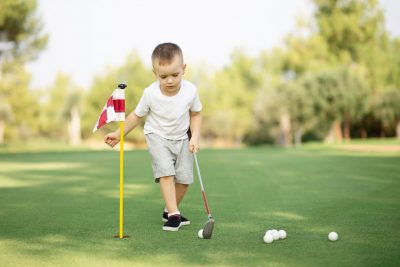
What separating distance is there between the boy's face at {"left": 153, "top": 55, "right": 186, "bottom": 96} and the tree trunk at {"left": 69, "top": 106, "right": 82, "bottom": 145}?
187 feet

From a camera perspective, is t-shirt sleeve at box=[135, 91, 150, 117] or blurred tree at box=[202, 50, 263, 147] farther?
blurred tree at box=[202, 50, 263, 147]

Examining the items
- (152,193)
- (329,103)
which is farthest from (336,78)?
(152,193)

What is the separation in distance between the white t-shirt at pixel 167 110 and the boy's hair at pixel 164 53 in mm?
333

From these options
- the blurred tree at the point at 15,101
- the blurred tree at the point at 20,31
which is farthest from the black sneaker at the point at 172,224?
the blurred tree at the point at 15,101

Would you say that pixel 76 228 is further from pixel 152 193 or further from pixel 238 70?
pixel 238 70

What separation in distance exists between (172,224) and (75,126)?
5856 cm

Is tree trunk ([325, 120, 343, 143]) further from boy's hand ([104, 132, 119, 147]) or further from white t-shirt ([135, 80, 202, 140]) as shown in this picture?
boy's hand ([104, 132, 119, 147])

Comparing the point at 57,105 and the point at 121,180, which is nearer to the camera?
the point at 121,180

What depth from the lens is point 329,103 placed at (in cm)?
3647

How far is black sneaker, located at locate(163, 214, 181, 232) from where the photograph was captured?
15.1 ft

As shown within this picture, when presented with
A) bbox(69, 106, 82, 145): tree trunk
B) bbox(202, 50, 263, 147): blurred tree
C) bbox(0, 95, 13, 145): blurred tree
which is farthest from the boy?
bbox(69, 106, 82, 145): tree trunk

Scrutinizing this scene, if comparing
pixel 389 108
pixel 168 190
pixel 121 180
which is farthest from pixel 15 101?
pixel 121 180

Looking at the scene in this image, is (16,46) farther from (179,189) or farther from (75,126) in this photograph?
(179,189)

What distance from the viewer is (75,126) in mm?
61438
